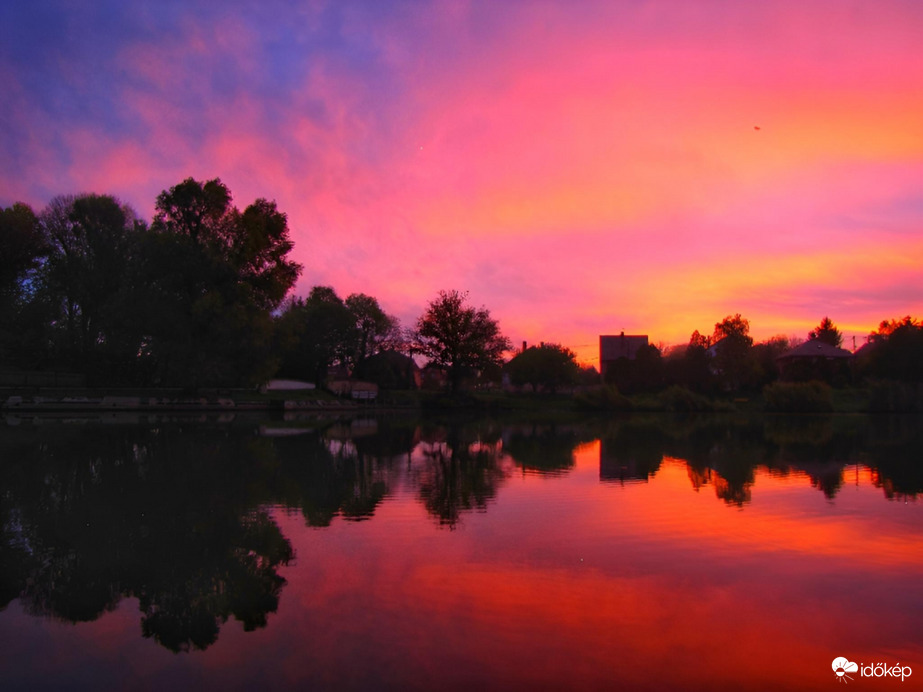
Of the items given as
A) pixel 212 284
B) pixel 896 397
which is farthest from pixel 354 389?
pixel 896 397

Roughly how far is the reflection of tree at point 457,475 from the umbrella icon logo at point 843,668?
5.79 meters

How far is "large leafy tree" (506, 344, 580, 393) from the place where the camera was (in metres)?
78.7

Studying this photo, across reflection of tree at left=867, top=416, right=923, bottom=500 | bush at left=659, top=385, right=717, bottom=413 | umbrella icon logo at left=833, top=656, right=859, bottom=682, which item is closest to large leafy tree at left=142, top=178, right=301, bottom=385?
reflection of tree at left=867, top=416, right=923, bottom=500

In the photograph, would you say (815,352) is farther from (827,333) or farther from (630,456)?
(630,456)

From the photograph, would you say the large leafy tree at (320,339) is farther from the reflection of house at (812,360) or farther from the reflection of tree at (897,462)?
the reflection of tree at (897,462)

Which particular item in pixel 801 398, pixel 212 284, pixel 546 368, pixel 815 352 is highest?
pixel 212 284

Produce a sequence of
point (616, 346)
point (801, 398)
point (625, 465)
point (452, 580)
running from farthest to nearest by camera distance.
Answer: point (616, 346) → point (801, 398) → point (625, 465) → point (452, 580)

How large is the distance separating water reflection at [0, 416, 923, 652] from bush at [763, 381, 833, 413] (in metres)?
30.7

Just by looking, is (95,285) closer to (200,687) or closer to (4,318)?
(4,318)

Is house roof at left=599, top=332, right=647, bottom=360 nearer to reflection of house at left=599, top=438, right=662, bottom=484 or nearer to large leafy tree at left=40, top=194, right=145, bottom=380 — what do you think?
large leafy tree at left=40, top=194, right=145, bottom=380

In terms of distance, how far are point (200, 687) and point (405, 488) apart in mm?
9090

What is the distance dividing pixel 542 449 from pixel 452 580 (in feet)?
54.4

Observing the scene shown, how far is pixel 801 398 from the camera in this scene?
2292 inches

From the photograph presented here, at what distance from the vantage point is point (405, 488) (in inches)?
548
